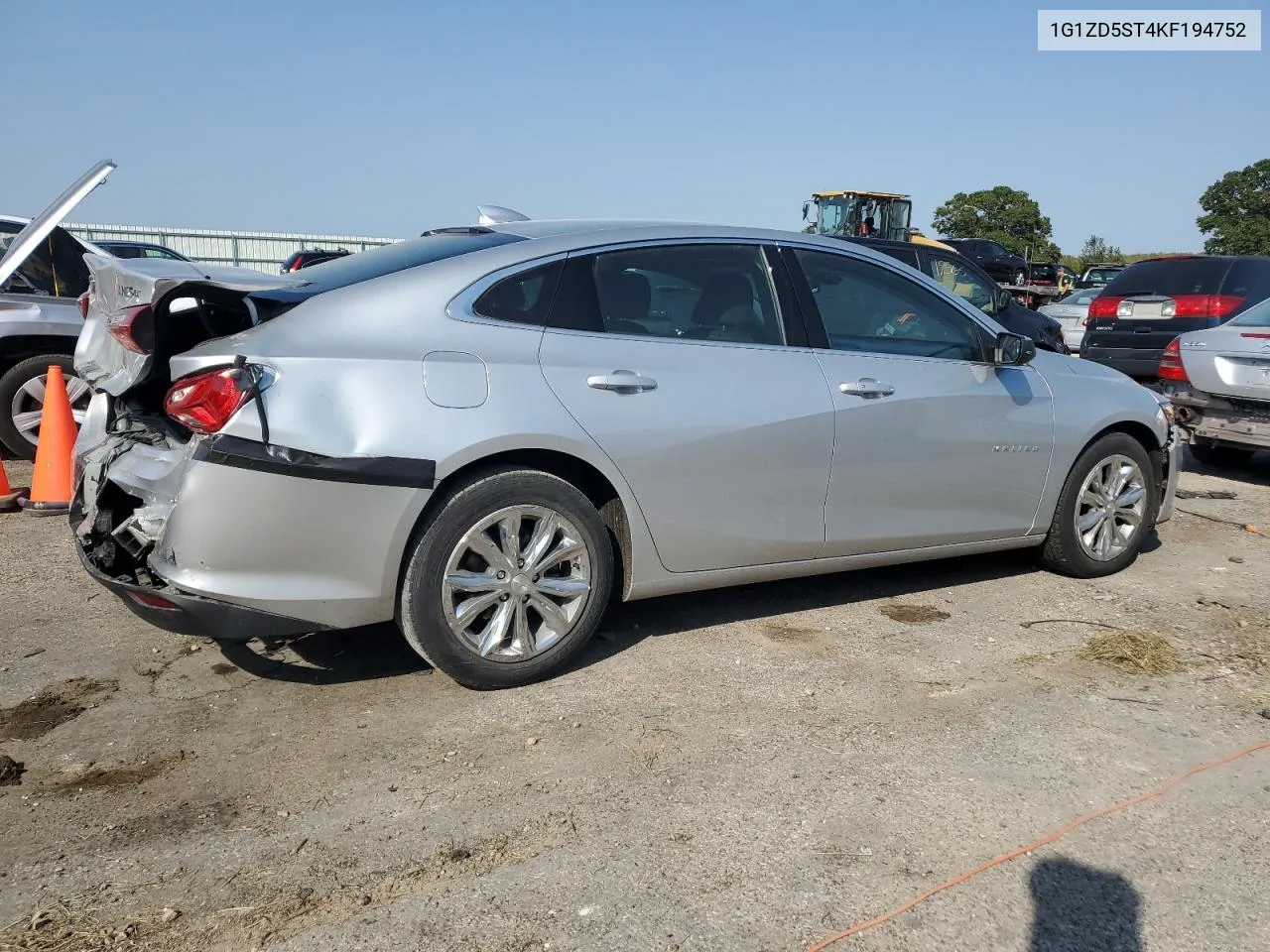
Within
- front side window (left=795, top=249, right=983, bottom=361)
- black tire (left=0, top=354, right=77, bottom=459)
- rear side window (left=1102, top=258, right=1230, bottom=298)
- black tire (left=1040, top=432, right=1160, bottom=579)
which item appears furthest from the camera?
rear side window (left=1102, top=258, right=1230, bottom=298)

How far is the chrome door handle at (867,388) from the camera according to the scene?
440 cm

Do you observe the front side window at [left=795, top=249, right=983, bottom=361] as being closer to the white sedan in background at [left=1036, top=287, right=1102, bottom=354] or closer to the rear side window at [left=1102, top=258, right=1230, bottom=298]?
the rear side window at [left=1102, top=258, right=1230, bottom=298]

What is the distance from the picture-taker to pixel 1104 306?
40.5 feet

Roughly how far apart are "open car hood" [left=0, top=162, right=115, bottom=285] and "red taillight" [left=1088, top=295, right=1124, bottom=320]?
1062 centimetres

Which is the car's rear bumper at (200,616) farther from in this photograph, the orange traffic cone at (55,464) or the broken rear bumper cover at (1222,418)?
the broken rear bumper cover at (1222,418)

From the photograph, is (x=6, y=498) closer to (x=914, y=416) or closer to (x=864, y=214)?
(x=914, y=416)

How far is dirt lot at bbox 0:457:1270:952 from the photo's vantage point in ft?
8.38

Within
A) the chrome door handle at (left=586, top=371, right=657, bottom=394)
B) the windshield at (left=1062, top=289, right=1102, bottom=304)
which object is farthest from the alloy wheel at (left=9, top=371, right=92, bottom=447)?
the windshield at (left=1062, top=289, right=1102, bottom=304)

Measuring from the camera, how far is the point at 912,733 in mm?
3578

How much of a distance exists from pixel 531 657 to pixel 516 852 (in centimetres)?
110

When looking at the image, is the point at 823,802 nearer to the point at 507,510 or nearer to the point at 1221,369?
the point at 507,510

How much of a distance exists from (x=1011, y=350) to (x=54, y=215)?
4.36 m

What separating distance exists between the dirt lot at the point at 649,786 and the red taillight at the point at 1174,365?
12.1 feet

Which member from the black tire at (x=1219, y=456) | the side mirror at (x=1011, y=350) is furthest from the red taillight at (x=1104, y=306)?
the side mirror at (x=1011, y=350)
